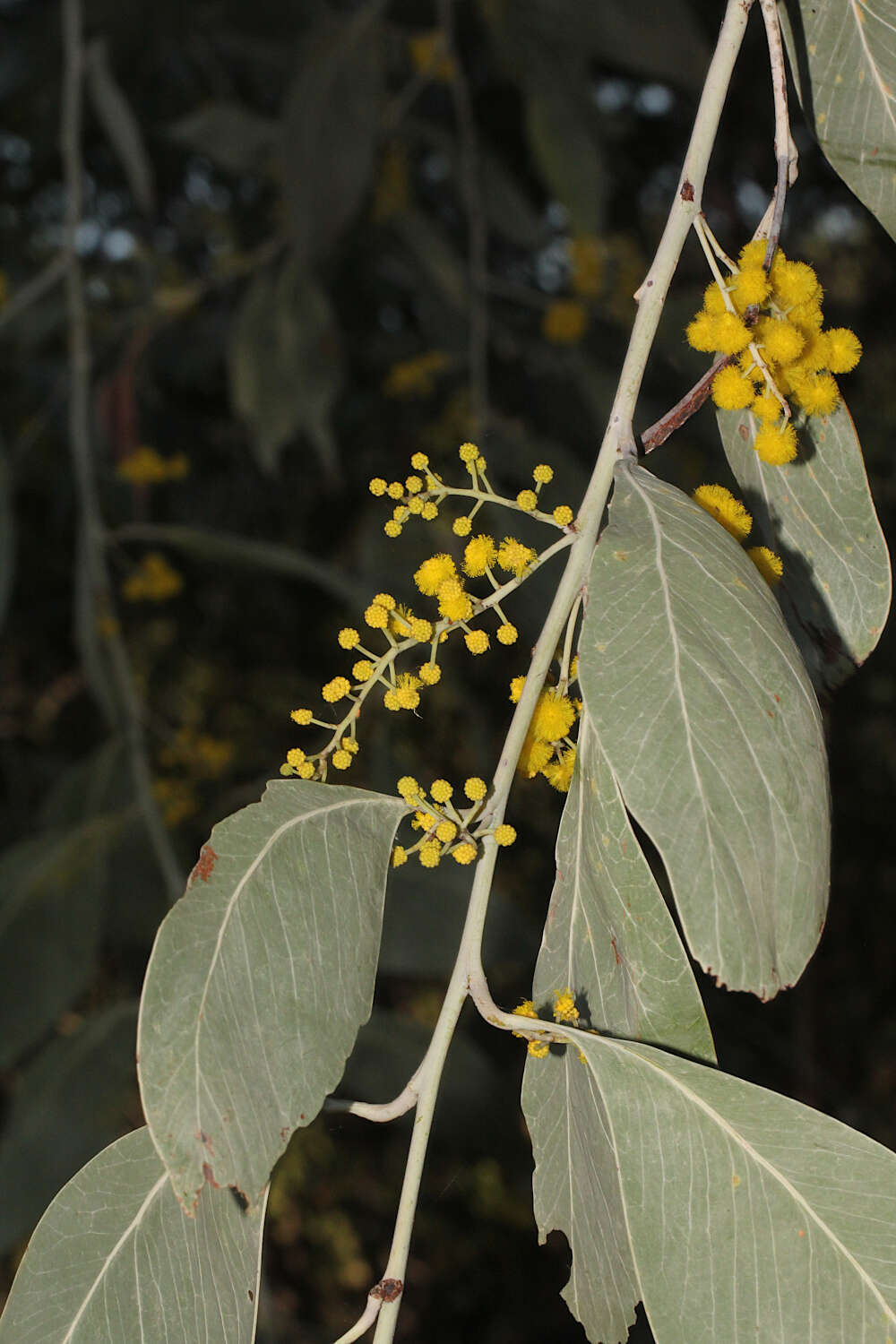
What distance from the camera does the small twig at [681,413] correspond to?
598 mm

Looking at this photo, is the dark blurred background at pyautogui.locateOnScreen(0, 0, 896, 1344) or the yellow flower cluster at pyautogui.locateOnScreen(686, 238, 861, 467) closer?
the yellow flower cluster at pyautogui.locateOnScreen(686, 238, 861, 467)

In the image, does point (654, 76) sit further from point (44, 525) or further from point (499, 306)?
point (44, 525)

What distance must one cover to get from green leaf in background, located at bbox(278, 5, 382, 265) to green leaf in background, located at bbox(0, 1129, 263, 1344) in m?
1.26

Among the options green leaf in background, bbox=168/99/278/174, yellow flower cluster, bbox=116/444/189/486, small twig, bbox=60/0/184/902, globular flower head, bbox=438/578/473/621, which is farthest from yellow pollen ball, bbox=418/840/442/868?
green leaf in background, bbox=168/99/278/174

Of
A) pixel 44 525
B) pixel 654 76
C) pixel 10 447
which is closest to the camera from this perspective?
pixel 654 76

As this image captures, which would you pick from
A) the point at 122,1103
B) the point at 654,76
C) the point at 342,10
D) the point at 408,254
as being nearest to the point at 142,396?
the point at 408,254

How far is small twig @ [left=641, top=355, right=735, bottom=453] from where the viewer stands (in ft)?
1.96

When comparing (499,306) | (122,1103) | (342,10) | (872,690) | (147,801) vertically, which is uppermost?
(342,10)

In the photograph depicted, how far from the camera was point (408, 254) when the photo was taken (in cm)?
242

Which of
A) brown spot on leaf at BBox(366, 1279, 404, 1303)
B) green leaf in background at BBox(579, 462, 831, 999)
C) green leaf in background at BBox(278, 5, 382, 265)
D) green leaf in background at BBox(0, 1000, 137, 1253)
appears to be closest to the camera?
green leaf in background at BBox(579, 462, 831, 999)

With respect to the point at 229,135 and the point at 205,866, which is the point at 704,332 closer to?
the point at 205,866

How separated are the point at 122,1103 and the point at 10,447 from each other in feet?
4.28

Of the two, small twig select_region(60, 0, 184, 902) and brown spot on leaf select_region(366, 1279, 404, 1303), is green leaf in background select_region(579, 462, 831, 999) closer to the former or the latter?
brown spot on leaf select_region(366, 1279, 404, 1303)

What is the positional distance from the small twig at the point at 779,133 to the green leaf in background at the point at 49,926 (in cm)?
112
